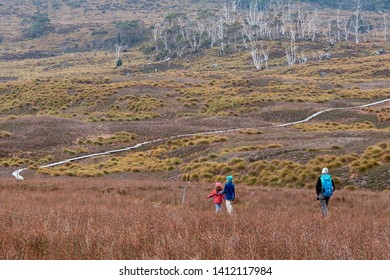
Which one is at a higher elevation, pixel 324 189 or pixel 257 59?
pixel 324 189

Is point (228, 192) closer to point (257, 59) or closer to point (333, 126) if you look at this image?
point (333, 126)

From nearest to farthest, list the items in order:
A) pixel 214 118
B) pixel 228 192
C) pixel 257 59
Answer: pixel 228 192 → pixel 214 118 → pixel 257 59

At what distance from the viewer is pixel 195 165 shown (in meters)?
36.4

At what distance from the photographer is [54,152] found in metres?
48.8

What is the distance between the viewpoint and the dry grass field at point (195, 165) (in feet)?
22.4

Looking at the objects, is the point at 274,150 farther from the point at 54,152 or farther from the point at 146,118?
the point at 146,118

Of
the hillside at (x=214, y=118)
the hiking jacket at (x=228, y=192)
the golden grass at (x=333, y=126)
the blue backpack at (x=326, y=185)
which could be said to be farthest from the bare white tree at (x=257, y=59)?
the blue backpack at (x=326, y=185)

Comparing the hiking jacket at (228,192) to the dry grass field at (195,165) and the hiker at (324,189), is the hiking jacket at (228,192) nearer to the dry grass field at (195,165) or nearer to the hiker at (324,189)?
the dry grass field at (195,165)

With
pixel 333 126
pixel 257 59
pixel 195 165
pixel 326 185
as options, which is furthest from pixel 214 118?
pixel 257 59

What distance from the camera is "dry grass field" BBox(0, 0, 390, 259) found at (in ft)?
22.4

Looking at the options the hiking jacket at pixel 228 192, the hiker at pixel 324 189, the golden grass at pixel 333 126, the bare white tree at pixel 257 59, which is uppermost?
the hiker at pixel 324 189

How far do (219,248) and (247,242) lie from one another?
0.55m

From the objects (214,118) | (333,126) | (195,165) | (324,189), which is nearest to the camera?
(324,189)

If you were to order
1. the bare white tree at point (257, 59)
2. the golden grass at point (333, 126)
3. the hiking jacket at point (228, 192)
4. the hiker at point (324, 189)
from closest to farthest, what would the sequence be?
the hiker at point (324, 189), the hiking jacket at point (228, 192), the golden grass at point (333, 126), the bare white tree at point (257, 59)
